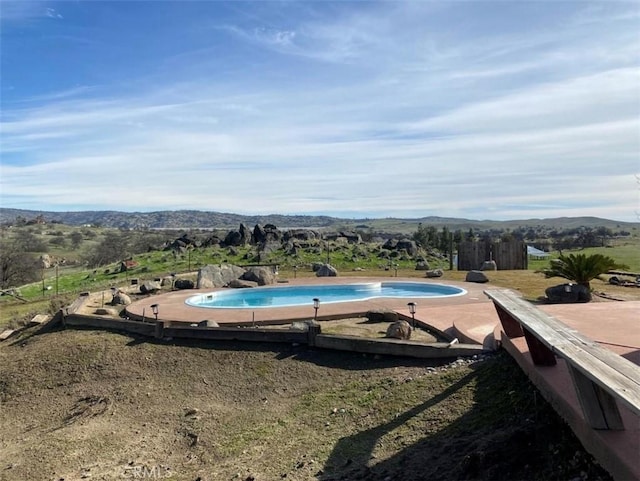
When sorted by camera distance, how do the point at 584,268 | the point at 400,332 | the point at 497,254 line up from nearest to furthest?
the point at 400,332, the point at 584,268, the point at 497,254

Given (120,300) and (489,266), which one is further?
(489,266)

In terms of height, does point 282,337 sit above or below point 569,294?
below

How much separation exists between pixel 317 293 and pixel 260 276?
266 cm

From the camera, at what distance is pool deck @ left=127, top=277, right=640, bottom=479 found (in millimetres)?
3514

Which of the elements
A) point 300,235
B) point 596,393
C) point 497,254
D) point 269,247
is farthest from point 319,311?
point 300,235

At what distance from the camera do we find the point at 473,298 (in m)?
14.5

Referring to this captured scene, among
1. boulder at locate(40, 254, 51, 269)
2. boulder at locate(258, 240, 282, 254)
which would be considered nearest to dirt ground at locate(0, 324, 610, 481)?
boulder at locate(258, 240, 282, 254)

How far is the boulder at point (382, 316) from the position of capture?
11.9 metres

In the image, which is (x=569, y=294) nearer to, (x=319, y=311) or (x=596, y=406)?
(x=319, y=311)

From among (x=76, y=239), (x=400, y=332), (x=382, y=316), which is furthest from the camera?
(x=76, y=239)

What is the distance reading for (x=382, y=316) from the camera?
11977 millimetres

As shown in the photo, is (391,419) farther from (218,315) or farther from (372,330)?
(218,315)

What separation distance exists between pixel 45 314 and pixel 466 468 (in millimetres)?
14302

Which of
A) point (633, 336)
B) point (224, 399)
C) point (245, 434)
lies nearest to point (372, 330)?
point (224, 399)
